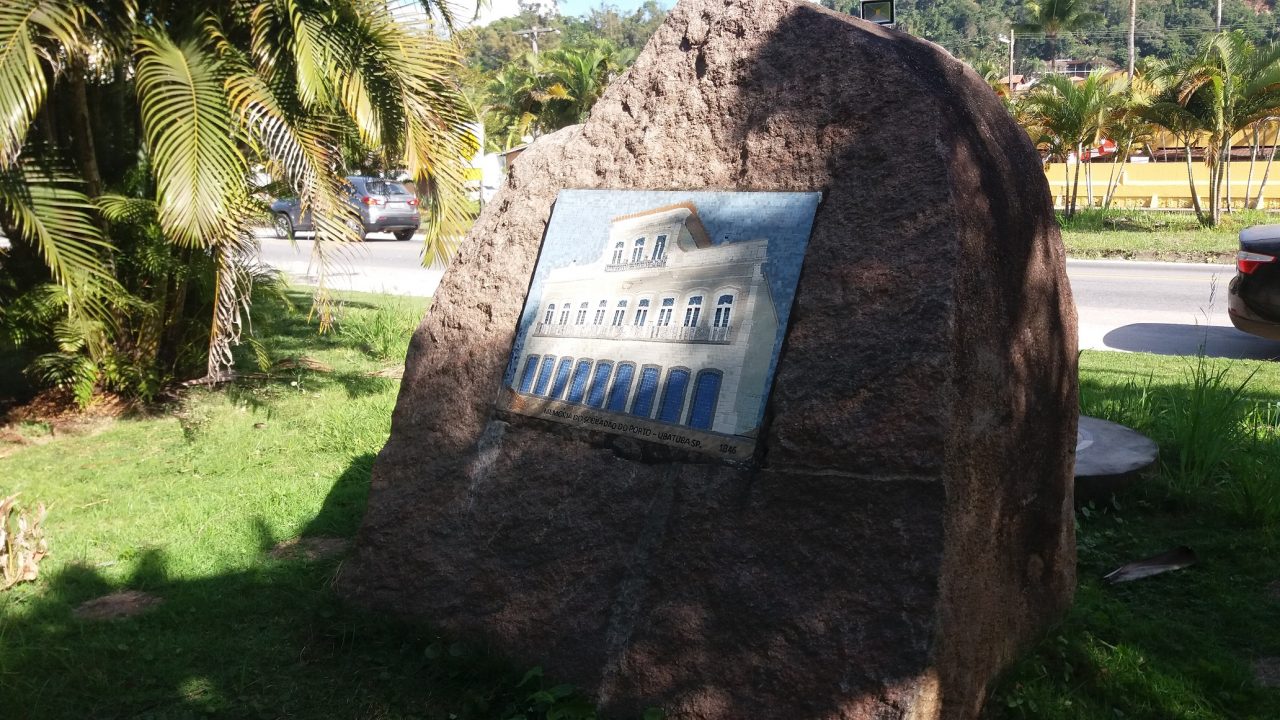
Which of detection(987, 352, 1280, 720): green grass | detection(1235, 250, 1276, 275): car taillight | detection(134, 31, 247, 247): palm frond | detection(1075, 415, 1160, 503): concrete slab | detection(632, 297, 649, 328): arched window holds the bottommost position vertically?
detection(987, 352, 1280, 720): green grass

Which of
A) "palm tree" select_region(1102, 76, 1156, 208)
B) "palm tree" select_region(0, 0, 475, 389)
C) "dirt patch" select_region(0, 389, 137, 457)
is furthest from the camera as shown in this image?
"palm tree" select_region(1102, 76, 1156, 208)

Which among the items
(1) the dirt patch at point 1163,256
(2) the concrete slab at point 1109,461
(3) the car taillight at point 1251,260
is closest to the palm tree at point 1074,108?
(1) the dirt patch at point 1163,256

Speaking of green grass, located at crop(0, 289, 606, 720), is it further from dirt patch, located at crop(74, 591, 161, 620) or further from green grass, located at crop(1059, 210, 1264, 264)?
green grass, located at crop(1059, 210, 1264, 264)

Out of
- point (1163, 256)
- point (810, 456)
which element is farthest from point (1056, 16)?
point (810, 456)

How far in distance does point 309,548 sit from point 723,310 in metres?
2.39

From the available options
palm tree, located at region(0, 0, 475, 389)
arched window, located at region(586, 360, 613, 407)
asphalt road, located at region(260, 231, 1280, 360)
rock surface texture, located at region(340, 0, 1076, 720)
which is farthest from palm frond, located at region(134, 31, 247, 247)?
arched window, located at region(586, 360, 613, 407)

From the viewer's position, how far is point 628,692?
9.31ft

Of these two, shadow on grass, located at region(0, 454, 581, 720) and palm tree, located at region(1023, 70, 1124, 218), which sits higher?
palm tree, located at region(1023, 70, 1124, 218)

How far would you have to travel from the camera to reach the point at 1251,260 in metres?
7.83

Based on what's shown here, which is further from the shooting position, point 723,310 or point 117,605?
point 117,605

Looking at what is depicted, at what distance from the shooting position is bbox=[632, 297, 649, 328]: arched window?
315 centimetres

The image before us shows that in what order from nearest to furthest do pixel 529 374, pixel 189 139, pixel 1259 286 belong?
pixel 529 374
pixel 189 139
pixel 1259 286

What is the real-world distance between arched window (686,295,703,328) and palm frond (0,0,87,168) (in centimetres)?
418

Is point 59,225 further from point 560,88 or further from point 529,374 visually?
point 560,88
